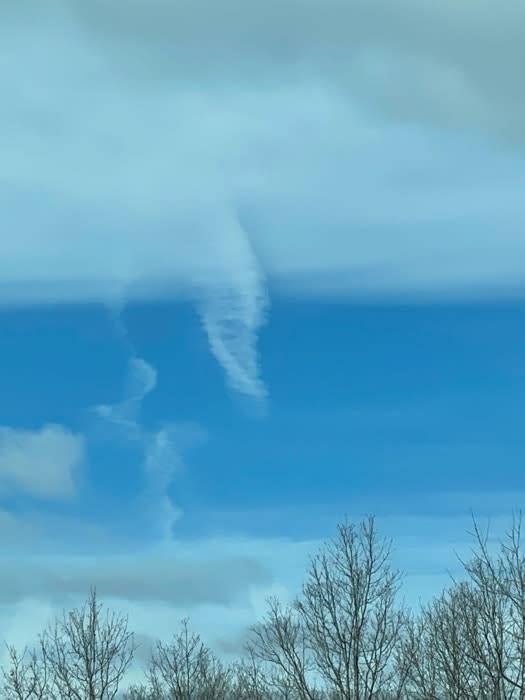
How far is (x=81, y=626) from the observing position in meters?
43.2

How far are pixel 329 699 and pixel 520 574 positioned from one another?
1242 centimetres

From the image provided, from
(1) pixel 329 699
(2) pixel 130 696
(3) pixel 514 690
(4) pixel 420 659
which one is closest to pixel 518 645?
(3) pixel 514 690

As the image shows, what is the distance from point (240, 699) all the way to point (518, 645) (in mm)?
29221

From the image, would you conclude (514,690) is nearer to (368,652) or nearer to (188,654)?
(368,652)

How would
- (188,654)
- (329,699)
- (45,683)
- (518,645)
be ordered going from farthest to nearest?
1. (188,654)
2. (45,683)
3. (329,699)
4. (518,645)

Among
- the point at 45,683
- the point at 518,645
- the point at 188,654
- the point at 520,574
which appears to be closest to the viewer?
the point at 518,645

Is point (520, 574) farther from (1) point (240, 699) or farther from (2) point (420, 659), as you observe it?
(1) point (240, 699)

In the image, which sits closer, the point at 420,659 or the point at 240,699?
the point at 420,659

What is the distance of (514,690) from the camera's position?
90.0 ft

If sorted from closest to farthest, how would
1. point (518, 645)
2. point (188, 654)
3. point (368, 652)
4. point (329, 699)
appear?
point (518, 645), point (368, 652), point (329, 699), point (188, 654)

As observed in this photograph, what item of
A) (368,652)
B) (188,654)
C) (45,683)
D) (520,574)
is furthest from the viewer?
(188,654)

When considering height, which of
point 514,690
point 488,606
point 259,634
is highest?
point 259,634

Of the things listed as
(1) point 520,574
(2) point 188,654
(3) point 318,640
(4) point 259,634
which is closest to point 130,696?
(2) point 188,654

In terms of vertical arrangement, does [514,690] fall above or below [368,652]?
below
